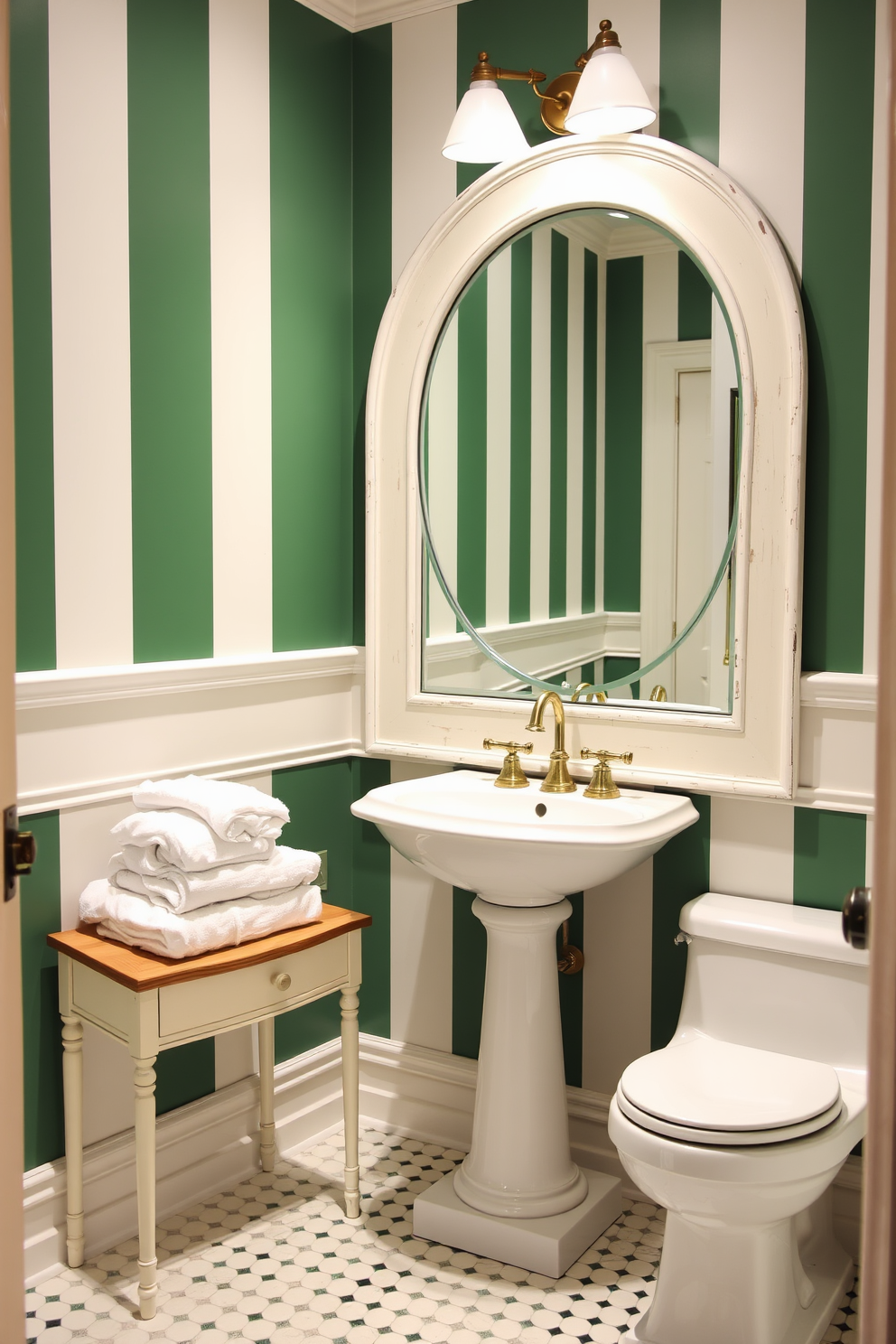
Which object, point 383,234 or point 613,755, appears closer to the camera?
point 613,755

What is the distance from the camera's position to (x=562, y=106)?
2.27 metres

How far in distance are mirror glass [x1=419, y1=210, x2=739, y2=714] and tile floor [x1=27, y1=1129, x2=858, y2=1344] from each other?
3.41 ft

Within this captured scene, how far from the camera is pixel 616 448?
2293 millimetres

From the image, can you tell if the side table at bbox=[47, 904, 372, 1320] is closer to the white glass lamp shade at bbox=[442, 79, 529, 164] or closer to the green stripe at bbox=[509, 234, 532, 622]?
the green stripe at bbox=[509, 234, 532, 622]

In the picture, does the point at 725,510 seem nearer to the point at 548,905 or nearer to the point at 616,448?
the point at 616,448

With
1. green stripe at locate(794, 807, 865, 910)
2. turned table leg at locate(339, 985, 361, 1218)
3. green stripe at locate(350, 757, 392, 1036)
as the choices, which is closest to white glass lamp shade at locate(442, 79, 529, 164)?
green stripe at locate(350, 757, 392, 1036)

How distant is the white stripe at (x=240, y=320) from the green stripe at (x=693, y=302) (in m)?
0.86

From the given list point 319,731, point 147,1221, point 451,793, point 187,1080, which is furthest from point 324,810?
point 147,1221

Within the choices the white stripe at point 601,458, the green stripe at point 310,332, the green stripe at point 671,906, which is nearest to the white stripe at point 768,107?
the white stripe at point 601,458

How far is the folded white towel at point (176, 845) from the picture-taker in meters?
1.91

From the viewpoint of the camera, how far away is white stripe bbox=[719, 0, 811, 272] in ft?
6.71

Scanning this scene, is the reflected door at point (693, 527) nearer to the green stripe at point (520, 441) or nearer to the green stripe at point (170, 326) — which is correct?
the green stripe at point (520, 441)

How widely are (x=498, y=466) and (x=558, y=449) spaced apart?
0.15m

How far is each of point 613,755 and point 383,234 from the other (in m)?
1.28
